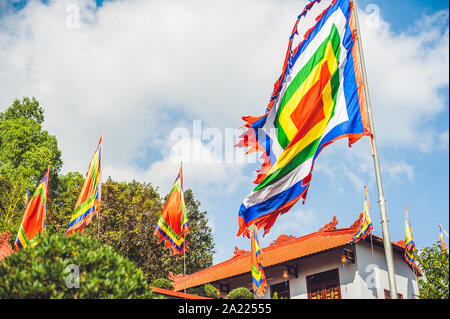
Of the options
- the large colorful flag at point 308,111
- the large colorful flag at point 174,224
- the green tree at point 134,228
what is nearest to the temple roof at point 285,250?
the large colorful flag at point 174,224

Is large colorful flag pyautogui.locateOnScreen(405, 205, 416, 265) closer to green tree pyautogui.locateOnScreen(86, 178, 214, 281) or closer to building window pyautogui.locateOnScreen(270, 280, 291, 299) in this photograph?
building window pyautogui.locateOnScreen(270, 280, 291, 299)

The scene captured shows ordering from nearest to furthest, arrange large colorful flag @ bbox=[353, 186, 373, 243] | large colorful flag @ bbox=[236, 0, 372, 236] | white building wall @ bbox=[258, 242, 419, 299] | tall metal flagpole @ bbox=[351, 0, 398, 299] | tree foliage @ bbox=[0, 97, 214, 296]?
tall metal flagpole @ bbox=[351, 0, 398, 299] < large colorful flag @ bbox=[236, 0, 372, 236] < large colorful flag @ bbox=[353, 186, 373, 243] < white building wall @ bbox=[258, 242, 419, 299] < tree foliage @ bbox=[0, 97, 214, 296]

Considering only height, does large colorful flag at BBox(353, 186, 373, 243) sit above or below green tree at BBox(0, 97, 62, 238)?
below

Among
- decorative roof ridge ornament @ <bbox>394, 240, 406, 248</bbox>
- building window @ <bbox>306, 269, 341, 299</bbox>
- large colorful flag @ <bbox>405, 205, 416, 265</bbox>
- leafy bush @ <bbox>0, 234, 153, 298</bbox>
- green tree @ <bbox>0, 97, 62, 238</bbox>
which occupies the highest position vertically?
green tree @ <bbox>0, 97, 62, 238</bbox>

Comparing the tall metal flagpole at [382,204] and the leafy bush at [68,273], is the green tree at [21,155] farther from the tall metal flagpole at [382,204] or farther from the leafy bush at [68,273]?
the tall metal flagpole at [382,204]

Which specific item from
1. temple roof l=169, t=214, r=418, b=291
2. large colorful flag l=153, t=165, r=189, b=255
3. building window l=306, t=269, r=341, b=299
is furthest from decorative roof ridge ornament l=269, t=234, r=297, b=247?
large colorful flag l=153, t=165, r=189, b=255

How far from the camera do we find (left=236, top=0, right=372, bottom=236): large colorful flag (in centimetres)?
956

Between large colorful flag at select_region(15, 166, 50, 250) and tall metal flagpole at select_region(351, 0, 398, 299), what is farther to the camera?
large colorful flag at select_region(15, 166, 50, 250)

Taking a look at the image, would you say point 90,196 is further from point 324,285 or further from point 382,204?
point 324,285

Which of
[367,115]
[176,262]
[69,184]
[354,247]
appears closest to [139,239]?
[176,262]

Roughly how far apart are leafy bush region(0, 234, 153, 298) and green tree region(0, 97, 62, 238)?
71.4ft

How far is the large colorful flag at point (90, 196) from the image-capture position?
573 inches

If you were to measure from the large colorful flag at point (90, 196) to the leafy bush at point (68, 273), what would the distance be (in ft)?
22.8

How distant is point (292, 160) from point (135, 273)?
4348 mm
